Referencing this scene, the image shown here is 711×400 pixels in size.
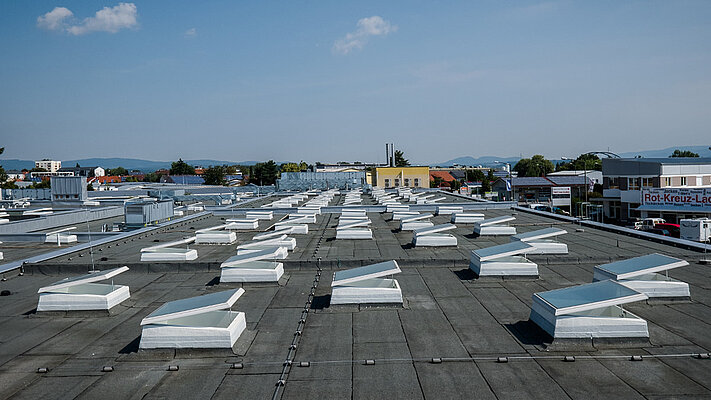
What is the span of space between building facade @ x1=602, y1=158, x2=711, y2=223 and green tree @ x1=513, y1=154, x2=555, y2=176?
101m

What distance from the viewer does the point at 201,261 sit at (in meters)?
22.8

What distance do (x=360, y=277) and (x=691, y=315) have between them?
28.0 ft

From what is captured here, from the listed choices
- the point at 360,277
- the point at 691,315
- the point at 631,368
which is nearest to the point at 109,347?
the point at 360,277

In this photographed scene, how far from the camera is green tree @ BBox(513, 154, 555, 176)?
559ft

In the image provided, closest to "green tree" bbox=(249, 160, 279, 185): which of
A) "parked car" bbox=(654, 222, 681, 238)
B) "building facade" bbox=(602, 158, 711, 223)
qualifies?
"building facade" bbox=(602, 158, 711, 223)

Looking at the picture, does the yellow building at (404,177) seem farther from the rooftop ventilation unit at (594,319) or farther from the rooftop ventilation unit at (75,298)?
the rooftop ventilation unit at (594,319)

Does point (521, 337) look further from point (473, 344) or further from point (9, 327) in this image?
point (9, 327)

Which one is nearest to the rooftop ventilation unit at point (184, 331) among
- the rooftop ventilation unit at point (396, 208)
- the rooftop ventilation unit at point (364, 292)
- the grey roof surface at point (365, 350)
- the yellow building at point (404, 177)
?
the grey roof surface at point (365, 350)

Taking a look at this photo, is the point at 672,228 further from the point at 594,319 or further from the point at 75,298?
the point at 75,298

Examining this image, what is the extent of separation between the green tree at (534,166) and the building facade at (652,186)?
100624 mm

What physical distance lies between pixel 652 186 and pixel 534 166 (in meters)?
112

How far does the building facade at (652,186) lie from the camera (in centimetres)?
5534

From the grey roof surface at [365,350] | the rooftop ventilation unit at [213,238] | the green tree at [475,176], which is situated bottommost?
the grey roof surface at [365,350]

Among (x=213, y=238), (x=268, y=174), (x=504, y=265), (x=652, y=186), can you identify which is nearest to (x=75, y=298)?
(x=504, y=265)
